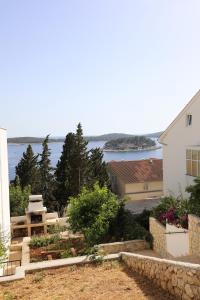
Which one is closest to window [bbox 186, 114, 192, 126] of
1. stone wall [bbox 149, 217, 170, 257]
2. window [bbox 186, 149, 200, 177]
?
window [bbox 186, 149, 200, 177]

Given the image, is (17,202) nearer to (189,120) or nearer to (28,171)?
(28,171)

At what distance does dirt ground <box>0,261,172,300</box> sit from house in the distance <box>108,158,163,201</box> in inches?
1084

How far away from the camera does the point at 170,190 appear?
21219 millimetres

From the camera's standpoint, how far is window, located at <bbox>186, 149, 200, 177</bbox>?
721 inches

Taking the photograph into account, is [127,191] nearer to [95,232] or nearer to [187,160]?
[187,160]

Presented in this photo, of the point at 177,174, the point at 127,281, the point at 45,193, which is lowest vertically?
the point at 45,193

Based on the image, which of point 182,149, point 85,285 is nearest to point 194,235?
point 85,285

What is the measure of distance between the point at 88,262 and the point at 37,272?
4.93 feet

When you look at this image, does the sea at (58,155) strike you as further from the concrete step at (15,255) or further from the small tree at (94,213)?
the small tree at (94,213)

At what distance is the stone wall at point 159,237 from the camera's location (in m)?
13.8

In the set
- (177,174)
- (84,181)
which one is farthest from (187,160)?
(84,181)

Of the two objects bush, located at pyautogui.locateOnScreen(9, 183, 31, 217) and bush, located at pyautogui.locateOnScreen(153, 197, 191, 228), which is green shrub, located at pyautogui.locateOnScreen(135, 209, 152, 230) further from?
bush, located at pyautogui.locateOnScreen(9, 183, 31, 217)

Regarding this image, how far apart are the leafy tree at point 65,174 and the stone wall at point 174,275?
26.4 m

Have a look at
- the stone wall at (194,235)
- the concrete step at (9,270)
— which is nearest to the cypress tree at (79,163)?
the concrete step at (9,270)
